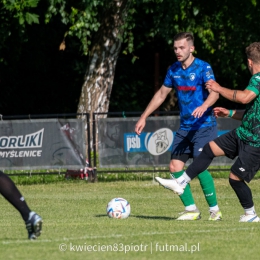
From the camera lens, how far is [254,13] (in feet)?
86.7

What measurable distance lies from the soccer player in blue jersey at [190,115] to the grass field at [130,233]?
1.03 feet

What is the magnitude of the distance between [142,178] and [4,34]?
5580mm

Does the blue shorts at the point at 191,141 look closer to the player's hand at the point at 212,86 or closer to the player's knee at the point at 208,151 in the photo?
the player's knee at the point at 208,151

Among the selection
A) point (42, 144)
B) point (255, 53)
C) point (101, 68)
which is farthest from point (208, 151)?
point (101, 68)

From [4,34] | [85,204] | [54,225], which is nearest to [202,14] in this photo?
[4,34]

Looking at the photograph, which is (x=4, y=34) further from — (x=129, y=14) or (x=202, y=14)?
(x=202, y=14)

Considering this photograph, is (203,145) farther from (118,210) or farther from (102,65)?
(102,65)

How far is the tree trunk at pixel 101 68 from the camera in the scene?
23.4 metres

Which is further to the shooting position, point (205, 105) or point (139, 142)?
point (139, 142)

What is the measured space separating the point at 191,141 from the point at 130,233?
A: 2.31m

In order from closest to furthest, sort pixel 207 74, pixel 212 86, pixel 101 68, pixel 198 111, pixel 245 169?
pixel 212 86, pixel 245 169, pixel 198 111, pixel 207 74, pixel 101 68

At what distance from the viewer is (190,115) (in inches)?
416

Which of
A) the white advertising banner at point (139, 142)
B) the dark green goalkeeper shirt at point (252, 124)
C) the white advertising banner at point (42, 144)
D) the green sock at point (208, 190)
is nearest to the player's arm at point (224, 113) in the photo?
the dark green goalkeeper shirt at point (252, 124)

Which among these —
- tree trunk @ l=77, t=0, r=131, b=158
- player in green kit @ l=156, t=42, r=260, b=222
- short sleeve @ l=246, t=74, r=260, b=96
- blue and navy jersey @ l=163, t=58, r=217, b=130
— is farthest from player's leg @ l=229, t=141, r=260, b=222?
tree trunk @ l=77, t=0, r=131, b=158
